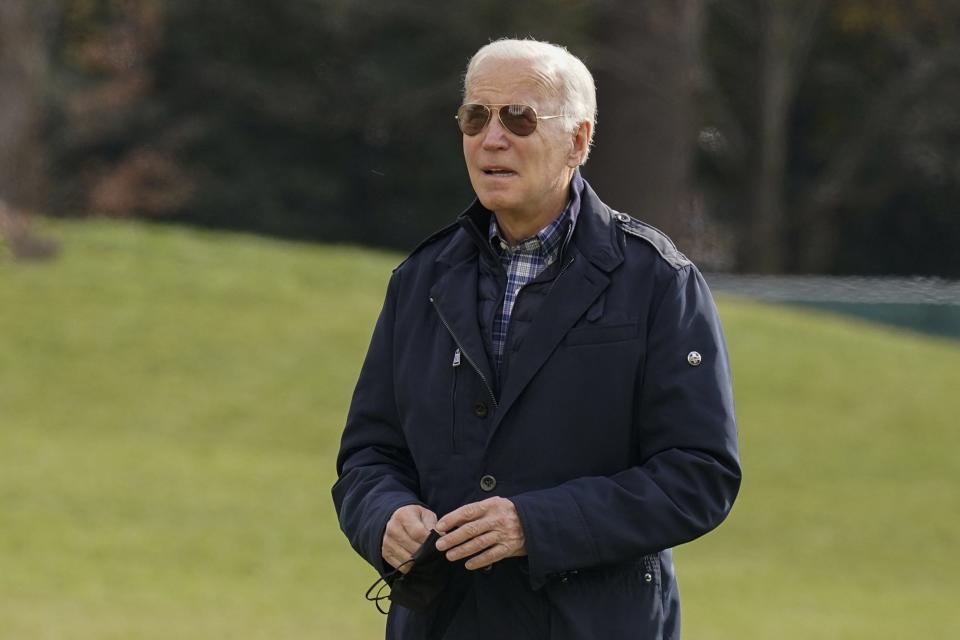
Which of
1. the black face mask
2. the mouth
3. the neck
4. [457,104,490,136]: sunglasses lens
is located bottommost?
the black face mask

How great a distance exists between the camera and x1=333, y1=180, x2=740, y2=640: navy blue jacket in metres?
3.02

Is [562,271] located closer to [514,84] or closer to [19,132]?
[514,84]

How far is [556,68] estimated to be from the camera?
3.17 metres

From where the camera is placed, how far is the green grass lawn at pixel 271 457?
9195mm

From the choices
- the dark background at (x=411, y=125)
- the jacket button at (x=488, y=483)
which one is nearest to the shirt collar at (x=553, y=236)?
the jacket button at (x=488, y=483)

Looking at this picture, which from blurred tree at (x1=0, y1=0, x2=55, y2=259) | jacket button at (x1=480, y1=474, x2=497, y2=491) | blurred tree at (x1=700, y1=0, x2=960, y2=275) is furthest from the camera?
blurred tree at (x1=700, y1=0, x2=960, y2=275)

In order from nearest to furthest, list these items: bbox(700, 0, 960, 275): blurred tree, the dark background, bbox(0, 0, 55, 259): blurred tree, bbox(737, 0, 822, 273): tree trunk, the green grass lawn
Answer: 1. the green grass lawn
2. bbox(0, 0, 55, 259): blurred tree
3. the dark background
4. bbox(737, 0, 822, 273): tree trunk
5. bbox(700, 0, 960, 275): blurred tree

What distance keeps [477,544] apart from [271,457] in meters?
9.81

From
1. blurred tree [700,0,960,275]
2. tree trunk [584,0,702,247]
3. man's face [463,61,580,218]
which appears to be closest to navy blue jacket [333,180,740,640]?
man's face [463,61,580,218]

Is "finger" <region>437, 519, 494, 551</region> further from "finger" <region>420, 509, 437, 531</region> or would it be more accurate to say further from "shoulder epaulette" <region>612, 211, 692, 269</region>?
"shoulder epaulette" <region>612, 211, 692, 269</region>

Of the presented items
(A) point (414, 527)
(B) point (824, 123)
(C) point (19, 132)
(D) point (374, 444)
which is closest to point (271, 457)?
(C) point (19, 132)

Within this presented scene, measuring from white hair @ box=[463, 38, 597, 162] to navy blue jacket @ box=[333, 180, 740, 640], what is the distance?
18cm

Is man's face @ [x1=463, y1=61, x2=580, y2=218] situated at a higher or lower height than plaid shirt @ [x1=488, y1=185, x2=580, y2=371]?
higher

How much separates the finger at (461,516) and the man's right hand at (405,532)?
2.0 inches
